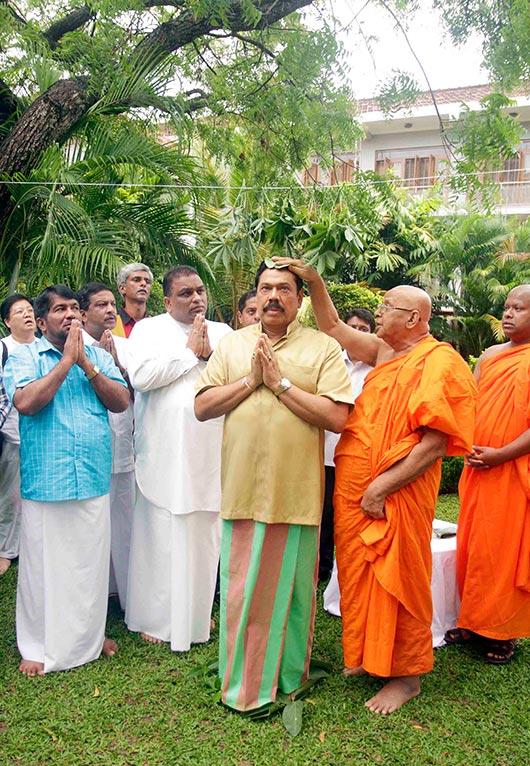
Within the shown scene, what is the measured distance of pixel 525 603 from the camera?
4.29 metres

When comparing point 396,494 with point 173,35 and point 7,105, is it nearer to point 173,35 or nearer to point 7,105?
point 173,35

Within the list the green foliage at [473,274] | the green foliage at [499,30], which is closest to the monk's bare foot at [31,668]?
the green foliage at [499,30]

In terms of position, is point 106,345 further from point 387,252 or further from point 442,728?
point 387,252

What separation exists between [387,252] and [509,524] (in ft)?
33.8

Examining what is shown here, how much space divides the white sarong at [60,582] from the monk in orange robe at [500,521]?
2269mm

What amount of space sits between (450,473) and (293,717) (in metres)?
5.80

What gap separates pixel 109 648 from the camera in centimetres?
424

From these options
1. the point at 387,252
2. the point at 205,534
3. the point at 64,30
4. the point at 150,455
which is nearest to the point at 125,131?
the point at 64,30

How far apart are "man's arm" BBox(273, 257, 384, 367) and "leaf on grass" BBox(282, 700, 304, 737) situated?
1.93 m

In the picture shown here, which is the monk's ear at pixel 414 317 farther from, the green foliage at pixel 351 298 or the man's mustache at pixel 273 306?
the green foliage at pixel 351 298

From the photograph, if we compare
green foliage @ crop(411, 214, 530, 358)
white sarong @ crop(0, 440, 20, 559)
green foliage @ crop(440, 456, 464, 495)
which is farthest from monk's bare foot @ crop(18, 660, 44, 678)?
green foliage @ crop(411, 214, 530, 358)

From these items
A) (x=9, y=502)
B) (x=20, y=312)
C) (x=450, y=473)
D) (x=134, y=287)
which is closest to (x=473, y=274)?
(x=450, y=473)

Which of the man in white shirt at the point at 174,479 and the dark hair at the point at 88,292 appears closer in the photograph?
the man in white shirt at the point at 174,479

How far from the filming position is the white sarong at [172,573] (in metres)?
4.29
